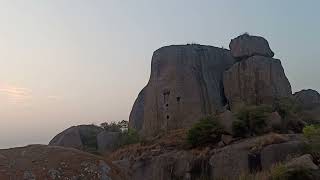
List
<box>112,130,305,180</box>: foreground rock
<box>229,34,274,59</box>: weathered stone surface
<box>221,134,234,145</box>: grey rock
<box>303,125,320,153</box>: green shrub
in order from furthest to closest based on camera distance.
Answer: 1. <box>229,34,274,59</box>: weathered stone surface
2. <box>221,134,234,145</box>: grey rock
3. <box>112,130,305,180</box>: foreground rock
4. <box>303,125,320,153</box>: green shrub

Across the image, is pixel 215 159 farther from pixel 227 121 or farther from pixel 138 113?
pixel 138 113

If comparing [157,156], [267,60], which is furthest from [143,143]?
[267,60]

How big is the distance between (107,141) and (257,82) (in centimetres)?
1466

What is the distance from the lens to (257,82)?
1686 inches

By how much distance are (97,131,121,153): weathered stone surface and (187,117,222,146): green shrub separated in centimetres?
1179

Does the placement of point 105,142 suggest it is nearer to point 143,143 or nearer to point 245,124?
point 143,143

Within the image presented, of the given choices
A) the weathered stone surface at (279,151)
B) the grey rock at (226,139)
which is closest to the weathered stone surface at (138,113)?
the grey rock at (226,139)

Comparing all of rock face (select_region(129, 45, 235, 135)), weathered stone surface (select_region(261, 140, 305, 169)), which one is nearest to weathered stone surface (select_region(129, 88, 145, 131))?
rock face (select_region(129, 45, 235, 135))

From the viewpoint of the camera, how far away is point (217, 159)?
25.8 m

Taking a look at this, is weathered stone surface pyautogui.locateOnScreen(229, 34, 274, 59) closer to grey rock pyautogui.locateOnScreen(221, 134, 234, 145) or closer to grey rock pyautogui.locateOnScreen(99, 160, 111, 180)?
grey rock pyautogui.locateOnScreen(221, 134, 234, 145)

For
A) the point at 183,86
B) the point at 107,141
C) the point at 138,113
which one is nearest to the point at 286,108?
the point at 183,86

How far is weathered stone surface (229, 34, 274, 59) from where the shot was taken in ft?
147

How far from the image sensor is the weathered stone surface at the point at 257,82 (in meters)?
42.1

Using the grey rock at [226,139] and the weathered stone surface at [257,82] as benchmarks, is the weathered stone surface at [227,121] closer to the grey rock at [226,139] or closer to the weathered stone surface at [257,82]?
the grey rock at [226,139]
